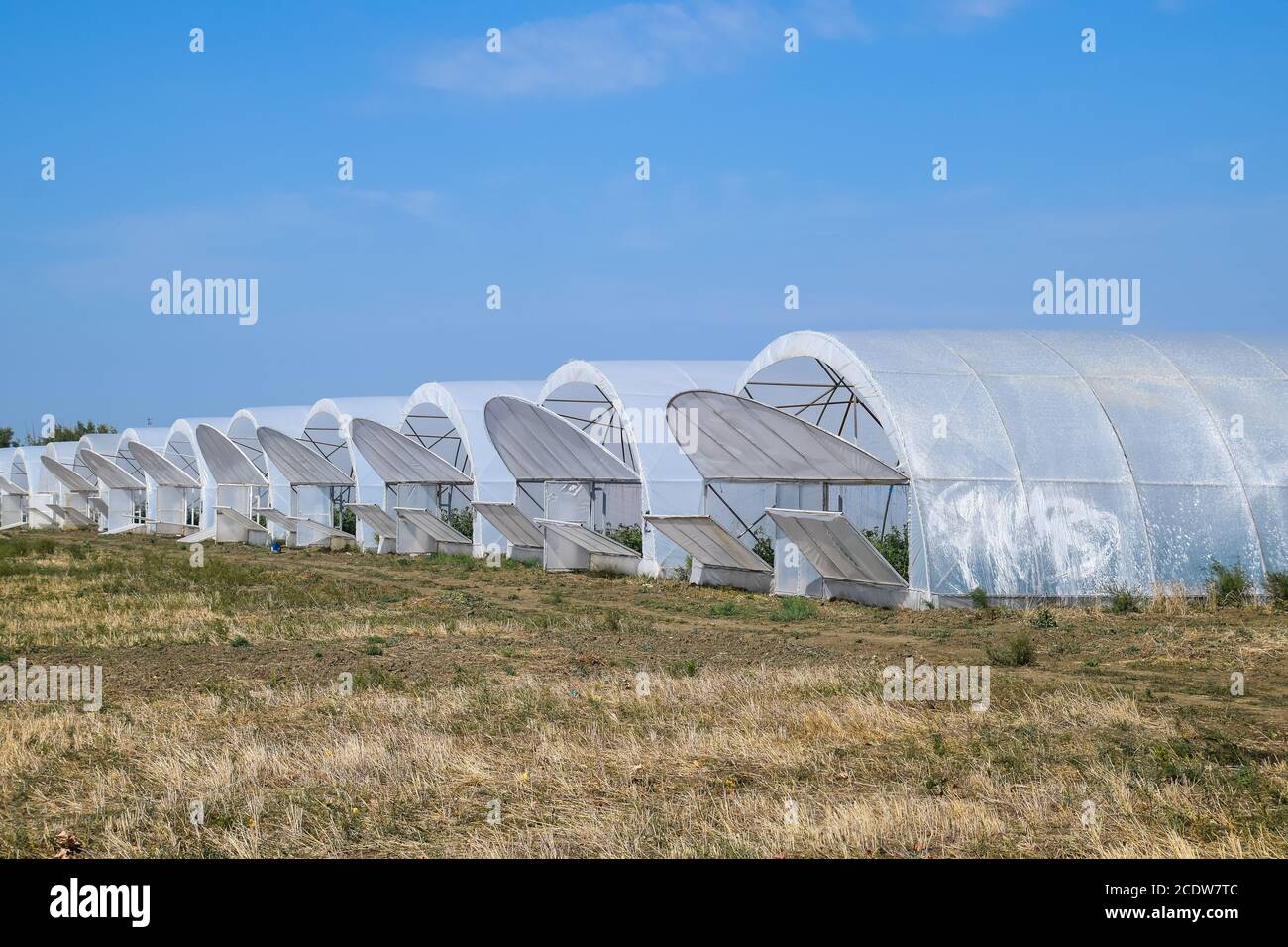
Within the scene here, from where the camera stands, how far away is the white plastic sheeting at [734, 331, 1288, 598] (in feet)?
68.2

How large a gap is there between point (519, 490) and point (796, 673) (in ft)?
72.2

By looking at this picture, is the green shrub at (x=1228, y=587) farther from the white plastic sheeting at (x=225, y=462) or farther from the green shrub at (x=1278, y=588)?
the white plastic sheeting at (x=225, y=462)

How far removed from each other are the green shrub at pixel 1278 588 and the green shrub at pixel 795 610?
7.32 m

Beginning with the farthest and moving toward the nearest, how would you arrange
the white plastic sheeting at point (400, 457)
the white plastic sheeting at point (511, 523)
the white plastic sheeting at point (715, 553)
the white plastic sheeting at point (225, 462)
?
Answer: the white plastic sheeting at point (225, 462), the white plastic sheeting at point (400, 457), the white plastic sheeting at point (511, 523), the white plastic sheeting at point (715, 553)

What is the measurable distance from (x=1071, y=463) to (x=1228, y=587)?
10.3ft

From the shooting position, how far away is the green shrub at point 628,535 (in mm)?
31173

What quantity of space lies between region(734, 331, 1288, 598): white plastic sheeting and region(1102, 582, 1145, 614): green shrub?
0.39 feet

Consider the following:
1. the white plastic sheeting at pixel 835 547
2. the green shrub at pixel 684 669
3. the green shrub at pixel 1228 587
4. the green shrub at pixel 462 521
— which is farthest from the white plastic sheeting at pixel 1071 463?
the green shrub at pixel 462 521

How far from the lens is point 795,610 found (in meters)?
20.6

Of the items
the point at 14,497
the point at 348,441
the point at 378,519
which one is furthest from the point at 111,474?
the point at 378,519

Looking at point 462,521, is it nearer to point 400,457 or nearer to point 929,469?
point 400,457

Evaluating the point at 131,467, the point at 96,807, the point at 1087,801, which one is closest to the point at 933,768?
the point at 1087,801

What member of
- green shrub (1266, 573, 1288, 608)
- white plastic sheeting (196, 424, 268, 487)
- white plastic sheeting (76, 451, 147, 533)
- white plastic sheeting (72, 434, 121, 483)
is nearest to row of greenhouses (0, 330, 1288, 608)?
green shrub (1266, 573, 1288, 608)

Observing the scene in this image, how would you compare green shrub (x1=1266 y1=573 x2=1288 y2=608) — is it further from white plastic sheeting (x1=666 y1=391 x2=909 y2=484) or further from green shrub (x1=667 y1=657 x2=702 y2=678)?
green shrub (x1=667 y1=657 x2=702 y2=678)
